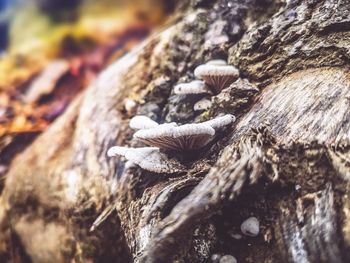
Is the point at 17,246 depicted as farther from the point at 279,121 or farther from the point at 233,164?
the point at 279,121

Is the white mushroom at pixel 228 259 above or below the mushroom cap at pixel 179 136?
below

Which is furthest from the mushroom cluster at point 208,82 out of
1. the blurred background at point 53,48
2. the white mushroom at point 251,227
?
the blurred background at point 53,48

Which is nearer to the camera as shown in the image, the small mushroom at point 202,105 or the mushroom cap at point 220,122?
the mushroom cap at point 220,122

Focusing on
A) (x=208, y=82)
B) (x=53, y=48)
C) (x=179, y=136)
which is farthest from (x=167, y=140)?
(x=53, y=48)

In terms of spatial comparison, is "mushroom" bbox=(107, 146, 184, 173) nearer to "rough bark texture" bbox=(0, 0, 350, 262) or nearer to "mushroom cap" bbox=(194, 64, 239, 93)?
"rough bark texture" bbox=(0, 0, 350, 262)

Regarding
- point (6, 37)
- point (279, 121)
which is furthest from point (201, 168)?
point (6, 37)

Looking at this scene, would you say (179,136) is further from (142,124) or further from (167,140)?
(142,124)

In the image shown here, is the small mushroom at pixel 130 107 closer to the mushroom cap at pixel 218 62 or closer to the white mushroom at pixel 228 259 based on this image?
the mushroom cap at pixel 218 62
